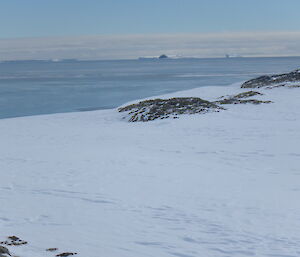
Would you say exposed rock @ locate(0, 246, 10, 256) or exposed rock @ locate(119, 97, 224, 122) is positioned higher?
exposed rock @ locate(119, 97, 224, 122)

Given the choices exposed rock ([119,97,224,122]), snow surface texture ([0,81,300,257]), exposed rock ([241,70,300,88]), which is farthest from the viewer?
exposed rock ([241,70,300,88])

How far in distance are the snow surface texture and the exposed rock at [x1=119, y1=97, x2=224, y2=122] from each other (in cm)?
509

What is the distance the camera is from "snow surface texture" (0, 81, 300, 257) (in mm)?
7137

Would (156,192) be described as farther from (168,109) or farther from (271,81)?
Result: (271,81)

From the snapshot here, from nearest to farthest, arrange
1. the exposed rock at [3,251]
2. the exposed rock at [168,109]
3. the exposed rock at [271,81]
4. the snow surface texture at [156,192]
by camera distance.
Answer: the exposed rock at [3,251]
the snow surface texture at [156,192]
the exposed rock at [168,109]
the exposed rock at [271,81]

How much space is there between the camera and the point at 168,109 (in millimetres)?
26938

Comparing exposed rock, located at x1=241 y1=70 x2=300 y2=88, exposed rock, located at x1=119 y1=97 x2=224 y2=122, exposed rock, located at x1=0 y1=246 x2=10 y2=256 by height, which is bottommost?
exposed rock, located at x1=0 y1=246 x2=10 y2=256

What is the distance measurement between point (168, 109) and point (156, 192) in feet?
55.4

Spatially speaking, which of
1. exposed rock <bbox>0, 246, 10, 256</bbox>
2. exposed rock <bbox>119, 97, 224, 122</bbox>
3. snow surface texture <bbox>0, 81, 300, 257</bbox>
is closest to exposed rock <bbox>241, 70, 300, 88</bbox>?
exposed rock <bbox>119, 97, 224, 122</bbox>

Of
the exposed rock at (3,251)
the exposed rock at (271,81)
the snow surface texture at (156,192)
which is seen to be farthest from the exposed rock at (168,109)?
the exposed rock at (3,251)

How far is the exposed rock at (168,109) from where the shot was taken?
84.9ft

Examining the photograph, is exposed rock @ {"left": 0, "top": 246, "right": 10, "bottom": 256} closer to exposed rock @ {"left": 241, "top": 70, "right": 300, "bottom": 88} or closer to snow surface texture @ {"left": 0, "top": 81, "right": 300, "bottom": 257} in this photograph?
snow surface texture @ {"left": 0, "top": 81, "right": 300, "bottom": 257}

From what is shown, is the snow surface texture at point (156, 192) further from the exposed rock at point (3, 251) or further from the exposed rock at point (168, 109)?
the exposed rock at point (168, 109)

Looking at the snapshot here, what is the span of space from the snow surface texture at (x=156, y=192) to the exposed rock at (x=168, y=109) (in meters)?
5.09
